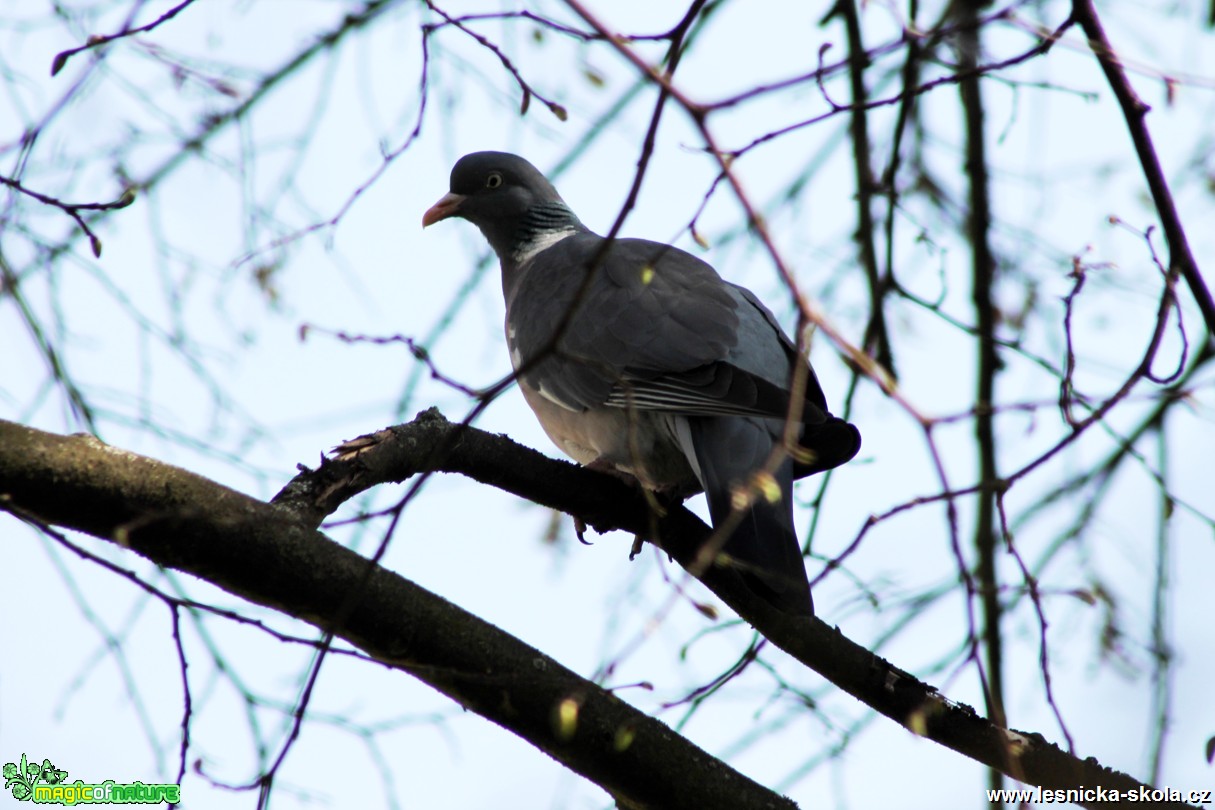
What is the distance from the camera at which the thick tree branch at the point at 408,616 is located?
87.8 inches

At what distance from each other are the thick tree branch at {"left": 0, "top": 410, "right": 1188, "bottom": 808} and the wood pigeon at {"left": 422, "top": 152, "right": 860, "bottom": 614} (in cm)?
36

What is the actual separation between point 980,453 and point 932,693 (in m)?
0.64

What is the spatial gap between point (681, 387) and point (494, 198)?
7.15 ft

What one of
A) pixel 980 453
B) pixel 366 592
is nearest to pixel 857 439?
pixel 980 453

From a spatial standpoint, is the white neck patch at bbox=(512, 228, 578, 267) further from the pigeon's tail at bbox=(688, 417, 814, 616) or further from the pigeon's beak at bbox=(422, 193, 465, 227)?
the pigeon's tail at bbox=(688, 417, 814, 616)

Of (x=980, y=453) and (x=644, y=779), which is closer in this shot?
(x=644, y=779)

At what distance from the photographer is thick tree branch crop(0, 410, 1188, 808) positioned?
2.23 metres

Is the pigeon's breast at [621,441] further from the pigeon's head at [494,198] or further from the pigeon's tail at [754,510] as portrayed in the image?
the pigeon's head at [494,198]

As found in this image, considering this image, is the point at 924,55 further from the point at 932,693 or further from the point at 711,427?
the point at 932,693

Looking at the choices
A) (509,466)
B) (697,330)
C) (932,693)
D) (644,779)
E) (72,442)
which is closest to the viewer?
(72,442)

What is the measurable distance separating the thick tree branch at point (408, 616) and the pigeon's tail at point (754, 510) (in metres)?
0.13

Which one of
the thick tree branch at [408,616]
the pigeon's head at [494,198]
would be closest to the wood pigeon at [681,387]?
the pigeon's head at [494,198]

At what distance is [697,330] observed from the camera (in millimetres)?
3809

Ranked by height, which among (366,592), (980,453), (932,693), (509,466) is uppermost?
(980,453)
